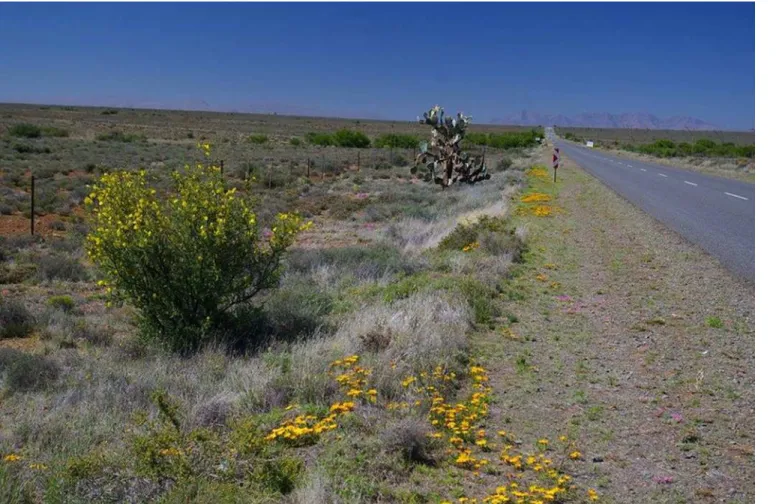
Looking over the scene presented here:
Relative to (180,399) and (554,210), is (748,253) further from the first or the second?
(180,399)

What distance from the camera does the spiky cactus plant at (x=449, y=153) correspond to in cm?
3066

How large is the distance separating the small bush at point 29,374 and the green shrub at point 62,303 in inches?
150

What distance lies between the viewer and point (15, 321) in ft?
33.9

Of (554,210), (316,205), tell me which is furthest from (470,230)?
(316,205)

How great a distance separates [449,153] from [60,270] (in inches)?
785

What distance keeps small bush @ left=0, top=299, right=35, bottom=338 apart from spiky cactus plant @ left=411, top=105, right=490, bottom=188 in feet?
73.5

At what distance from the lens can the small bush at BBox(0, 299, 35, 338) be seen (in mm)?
10070

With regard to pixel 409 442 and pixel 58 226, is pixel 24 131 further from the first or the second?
pixel 409 442

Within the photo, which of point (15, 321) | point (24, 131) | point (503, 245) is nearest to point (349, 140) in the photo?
point (24, 131)

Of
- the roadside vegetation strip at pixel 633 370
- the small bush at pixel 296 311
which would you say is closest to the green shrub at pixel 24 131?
the small bush at pixel 296 311

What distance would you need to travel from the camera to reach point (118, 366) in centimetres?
785

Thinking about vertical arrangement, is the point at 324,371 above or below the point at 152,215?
below

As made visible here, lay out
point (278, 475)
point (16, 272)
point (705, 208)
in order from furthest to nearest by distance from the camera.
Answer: point (705, 208)
point (16, 272)
point (278, 475)
